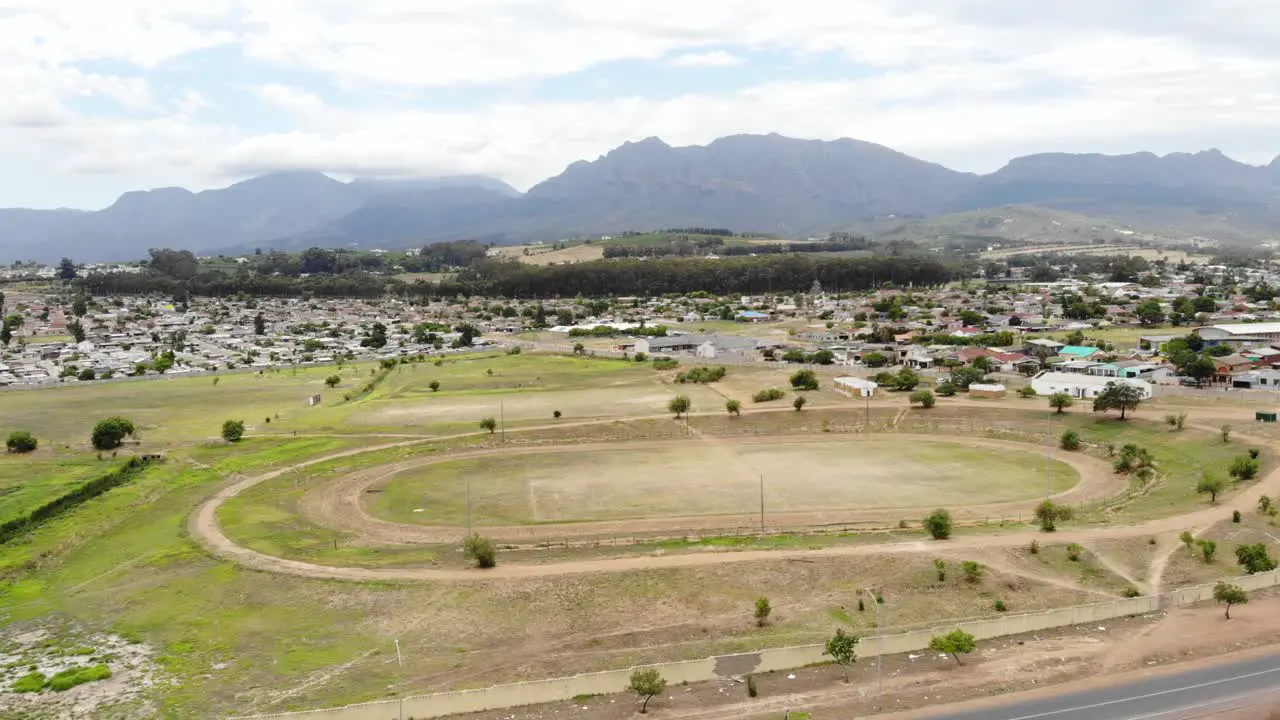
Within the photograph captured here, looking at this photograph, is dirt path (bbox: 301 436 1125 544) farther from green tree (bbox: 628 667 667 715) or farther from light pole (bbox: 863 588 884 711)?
green tree (bbox: 628 667 667 715)

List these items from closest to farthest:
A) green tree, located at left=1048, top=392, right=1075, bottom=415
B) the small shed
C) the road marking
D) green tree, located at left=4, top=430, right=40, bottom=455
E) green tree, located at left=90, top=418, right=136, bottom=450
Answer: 1. the road marking
2. green tree, located at left=4, top=430, right=40, bottom=455
3. green tree, located at left=90, top=418, right=136, bottom=450
4. green tree, located at left=1048, top=392, right=1075, bottom=415
5. the small shed

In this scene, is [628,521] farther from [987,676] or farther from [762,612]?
[987,676]

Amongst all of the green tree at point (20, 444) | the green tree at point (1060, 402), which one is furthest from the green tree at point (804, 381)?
the green tree at point (20, 444)

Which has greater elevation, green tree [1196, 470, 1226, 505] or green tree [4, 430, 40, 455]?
green tree [4, 430, 40, 455]

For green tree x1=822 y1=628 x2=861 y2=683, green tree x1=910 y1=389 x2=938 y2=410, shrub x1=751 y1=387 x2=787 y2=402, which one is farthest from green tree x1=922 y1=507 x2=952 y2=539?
shrub x1=751 y1=387 x2=787 y2=402

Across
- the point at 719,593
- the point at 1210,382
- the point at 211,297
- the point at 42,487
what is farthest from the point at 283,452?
the point at 211,297

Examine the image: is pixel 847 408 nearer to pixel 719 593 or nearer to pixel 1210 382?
pixel 1210 382
